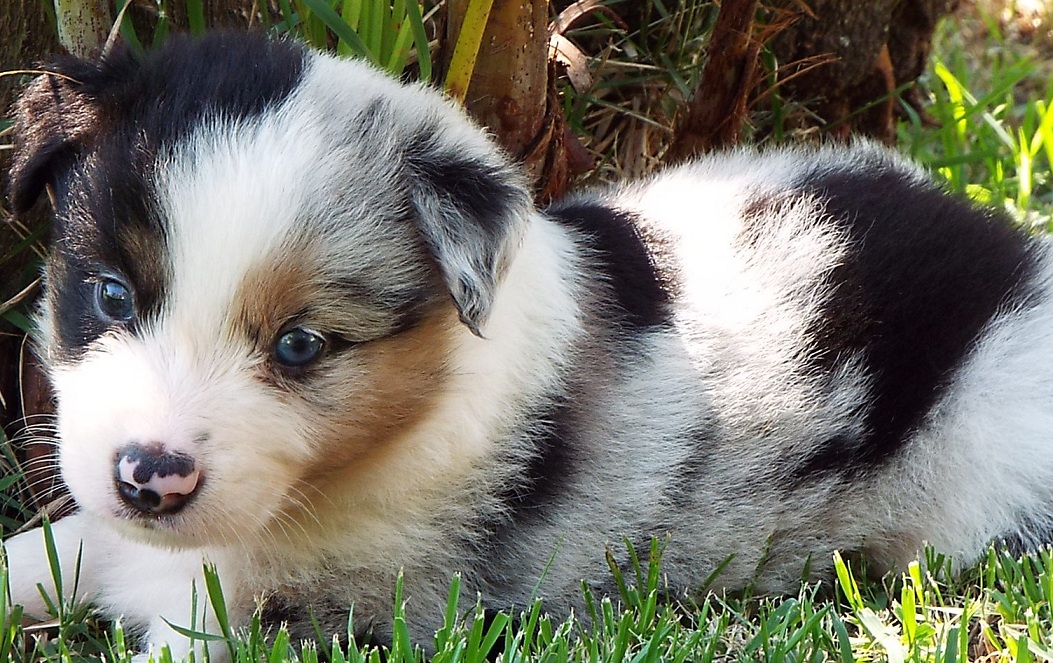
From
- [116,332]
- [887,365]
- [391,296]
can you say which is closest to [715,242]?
[887,365]

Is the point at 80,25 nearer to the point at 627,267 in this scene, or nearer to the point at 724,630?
the point at 627,267

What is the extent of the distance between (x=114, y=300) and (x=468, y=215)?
28.8 inches

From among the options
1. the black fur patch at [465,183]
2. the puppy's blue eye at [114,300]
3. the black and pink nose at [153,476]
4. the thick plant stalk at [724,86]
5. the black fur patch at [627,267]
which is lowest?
the black and pink nose at [153,476]

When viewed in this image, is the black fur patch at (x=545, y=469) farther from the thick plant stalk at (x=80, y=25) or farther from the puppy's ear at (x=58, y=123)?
the thick plant stalk at (x=80, y=25)

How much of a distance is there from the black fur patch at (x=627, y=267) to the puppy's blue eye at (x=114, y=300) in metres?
1.14

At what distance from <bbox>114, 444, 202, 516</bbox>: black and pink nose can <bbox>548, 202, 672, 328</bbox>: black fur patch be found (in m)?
1.19

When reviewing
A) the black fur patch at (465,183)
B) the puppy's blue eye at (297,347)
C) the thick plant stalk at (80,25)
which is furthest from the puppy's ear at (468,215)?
the thick plant stalk at (80,25)

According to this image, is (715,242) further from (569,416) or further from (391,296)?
(391,296)

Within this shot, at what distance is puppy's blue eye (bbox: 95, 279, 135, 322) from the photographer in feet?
8.54

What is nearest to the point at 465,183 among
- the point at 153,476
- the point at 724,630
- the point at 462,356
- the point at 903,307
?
the point at 462,356

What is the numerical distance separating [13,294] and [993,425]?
267 centimetres

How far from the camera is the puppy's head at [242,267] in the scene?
2475mm

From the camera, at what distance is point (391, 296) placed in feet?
8.80

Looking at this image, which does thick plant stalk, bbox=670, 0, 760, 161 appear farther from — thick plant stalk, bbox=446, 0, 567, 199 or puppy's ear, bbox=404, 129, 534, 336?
puppy's ear, bbox=404, 129, 534, 336
